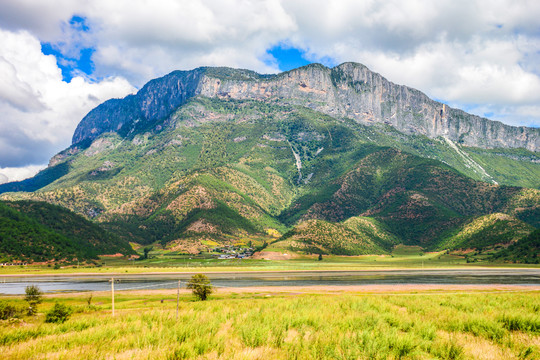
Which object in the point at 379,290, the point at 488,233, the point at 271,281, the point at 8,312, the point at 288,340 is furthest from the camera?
the point at 488,233

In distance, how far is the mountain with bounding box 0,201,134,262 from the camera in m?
133

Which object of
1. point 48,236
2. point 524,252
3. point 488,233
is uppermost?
point 48,236

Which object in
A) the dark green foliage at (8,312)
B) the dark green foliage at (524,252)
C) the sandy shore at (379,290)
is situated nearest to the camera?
the dark green foliage at (8,312)

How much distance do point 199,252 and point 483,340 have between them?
190 m

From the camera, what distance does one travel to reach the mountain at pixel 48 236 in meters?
133

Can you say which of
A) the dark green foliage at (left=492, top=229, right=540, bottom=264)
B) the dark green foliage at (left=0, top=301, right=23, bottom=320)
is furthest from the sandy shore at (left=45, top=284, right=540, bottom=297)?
the dark green foliage at (left=492, top=229, right=540, bottom=264)

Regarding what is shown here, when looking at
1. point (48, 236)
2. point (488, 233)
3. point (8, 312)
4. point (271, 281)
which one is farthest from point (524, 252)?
point (48, 236)

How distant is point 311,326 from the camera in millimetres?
13828

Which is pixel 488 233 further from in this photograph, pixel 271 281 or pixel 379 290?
pixel 379 290

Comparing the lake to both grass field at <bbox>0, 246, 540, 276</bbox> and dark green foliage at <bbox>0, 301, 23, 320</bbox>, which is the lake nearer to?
grass field at <bbox>0, 246, 540, 276</bbox>

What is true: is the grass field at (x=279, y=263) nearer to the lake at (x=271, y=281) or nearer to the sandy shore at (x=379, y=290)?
the lake at (x=271, y=281)

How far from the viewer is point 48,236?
145m

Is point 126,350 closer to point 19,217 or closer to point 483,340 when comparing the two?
point 483,340

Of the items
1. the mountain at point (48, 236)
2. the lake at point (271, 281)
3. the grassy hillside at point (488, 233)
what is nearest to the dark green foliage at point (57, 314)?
the lake at point (271, 281)
